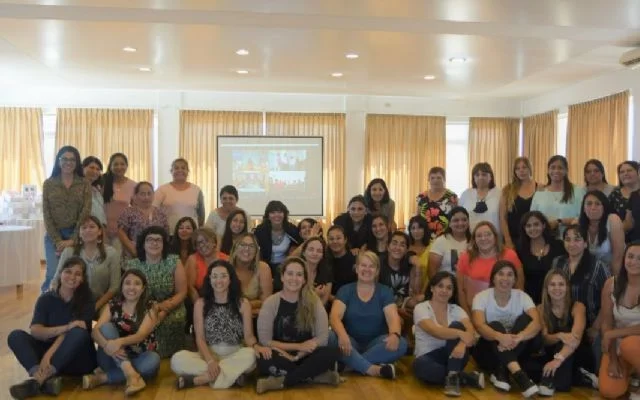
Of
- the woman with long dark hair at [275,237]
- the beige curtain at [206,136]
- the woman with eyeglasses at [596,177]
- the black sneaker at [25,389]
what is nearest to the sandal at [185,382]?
the black sneaker at [25,389]

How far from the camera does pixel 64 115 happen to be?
9.52 meters

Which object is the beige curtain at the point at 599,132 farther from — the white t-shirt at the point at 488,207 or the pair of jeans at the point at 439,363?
the pair of jeans at the point at 439,363

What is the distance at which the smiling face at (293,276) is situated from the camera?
382 centimetres

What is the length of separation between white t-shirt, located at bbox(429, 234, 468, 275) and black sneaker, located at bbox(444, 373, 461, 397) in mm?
1115

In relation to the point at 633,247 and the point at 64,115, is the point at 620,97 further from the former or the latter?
the point at 64,115

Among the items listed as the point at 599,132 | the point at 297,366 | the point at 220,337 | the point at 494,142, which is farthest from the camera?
the point at 494,142

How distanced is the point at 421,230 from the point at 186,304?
1.98 m

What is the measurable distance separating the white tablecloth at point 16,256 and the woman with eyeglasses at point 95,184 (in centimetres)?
239

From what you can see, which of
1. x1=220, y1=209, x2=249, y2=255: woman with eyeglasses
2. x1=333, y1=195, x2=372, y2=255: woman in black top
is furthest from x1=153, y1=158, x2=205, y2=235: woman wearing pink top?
x1=333, y1=195, x2=372, y2=255: woman in black top

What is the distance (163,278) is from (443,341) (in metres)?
2.02

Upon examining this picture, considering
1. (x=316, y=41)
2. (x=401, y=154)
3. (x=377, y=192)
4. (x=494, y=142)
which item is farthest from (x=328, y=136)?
(x=377, y=192)

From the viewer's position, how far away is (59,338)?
3684 mm

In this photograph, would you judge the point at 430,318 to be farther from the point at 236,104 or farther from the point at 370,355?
the point at 236,104

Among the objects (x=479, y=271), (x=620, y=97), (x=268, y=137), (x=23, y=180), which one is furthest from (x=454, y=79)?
(x=23, y=180)
